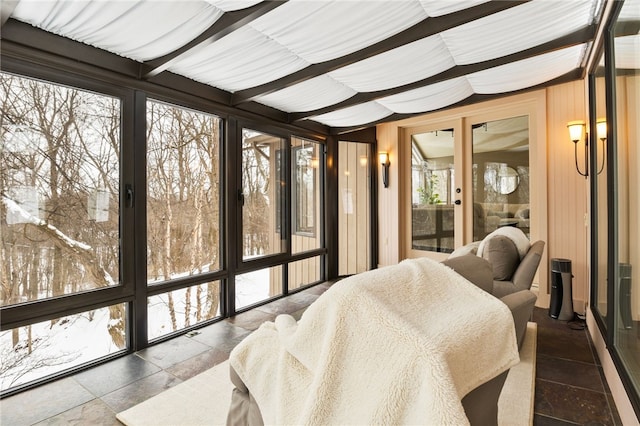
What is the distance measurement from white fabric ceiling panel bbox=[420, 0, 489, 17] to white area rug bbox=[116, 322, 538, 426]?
250cm

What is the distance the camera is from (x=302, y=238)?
4879 mm

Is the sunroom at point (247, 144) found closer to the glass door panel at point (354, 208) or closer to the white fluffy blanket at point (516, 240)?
the white fluffy blanket at point (516, 240)

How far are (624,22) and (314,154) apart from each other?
3.75m

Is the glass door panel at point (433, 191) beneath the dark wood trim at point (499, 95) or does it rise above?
beneath

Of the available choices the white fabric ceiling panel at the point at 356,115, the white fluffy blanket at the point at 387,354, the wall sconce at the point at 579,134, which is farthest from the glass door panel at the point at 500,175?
the white fluffy blanket at the point at 387,354

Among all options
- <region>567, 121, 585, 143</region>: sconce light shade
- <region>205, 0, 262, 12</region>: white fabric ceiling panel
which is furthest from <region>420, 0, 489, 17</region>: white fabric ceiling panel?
<region>567, 121, 585, 143</region>: sconce light shade

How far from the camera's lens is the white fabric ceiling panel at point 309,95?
337 cm

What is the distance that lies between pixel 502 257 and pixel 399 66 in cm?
194

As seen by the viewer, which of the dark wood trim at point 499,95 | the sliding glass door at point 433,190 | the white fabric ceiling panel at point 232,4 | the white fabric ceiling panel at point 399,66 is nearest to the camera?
the white fabric ceiling panel at point 232,4

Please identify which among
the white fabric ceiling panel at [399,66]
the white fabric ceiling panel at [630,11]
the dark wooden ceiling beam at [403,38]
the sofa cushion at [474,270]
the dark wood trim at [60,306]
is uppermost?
the white fabric ceiling panel at [399,66]

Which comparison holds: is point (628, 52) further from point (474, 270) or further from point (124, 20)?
point (124, 20)

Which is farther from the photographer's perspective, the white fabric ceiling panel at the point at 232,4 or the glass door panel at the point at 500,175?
the glass door panel at the point at 500,175

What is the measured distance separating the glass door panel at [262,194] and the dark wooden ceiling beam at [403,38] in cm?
88

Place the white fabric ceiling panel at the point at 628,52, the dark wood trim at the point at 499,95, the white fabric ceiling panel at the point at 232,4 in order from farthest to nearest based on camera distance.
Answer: the dark wood trim at the point at 499,95, the white fabric ceiling panel at the point at 232,4, the white fabric ceiling panel at the point at 628,52
